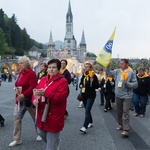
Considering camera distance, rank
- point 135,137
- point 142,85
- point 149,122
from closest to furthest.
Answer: point 135,137
point 149,122
point 142,85

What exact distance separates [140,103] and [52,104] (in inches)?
266

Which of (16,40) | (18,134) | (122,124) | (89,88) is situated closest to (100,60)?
(89,88)

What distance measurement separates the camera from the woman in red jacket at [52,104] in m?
3.48

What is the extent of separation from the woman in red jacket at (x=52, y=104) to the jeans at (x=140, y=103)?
21.1ft

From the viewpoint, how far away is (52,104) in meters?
3.55

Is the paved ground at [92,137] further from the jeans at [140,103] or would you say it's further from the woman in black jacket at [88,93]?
the jeans at [140,103]

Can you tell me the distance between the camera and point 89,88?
6555 millimetres

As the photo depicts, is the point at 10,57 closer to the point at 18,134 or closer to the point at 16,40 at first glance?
the point at 16,40

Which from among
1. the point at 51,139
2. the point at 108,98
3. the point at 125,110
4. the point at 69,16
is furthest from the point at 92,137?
the point at 69,16

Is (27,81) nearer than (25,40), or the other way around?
(27,81)

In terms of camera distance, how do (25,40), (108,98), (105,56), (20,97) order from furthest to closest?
(25,40) < (108,98) < (105,56) < (20,97)

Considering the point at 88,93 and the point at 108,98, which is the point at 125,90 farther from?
the point at 108,98

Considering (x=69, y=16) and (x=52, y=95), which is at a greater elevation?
(x=69, y=16)

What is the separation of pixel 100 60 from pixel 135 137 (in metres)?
2.65
